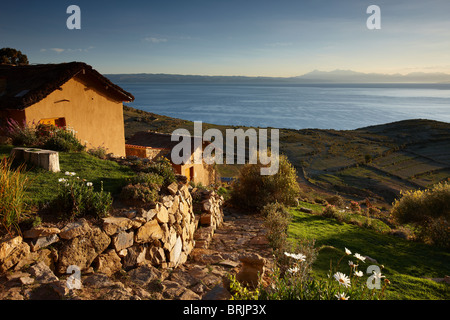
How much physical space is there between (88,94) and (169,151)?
730 centimetres

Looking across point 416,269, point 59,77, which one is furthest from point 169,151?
point 416,269

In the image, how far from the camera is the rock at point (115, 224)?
5656mm

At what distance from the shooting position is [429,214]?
16.5 meters

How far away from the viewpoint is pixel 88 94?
49.2 ft

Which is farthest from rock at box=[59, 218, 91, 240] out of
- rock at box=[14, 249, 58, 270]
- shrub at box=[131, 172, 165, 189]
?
shrub at box=[131, 172, 165, 189]

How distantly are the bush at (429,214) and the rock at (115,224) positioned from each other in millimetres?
16358

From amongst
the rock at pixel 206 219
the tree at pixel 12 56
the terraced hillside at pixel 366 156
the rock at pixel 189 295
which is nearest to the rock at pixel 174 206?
the rock at pixel 206 219

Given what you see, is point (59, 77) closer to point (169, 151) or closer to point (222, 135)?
point (169, 151)

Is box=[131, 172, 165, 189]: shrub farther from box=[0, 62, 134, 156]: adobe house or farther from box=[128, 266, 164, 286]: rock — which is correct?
box=[0, 62, 134, 156]: adobe house

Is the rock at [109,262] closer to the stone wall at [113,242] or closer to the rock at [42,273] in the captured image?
the stone wall at [113,242]

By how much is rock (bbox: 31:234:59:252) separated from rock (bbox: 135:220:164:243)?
161 cm

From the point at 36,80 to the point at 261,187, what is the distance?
1213cm

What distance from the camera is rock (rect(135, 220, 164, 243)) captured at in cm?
621

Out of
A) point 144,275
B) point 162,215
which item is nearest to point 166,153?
point 162,215
